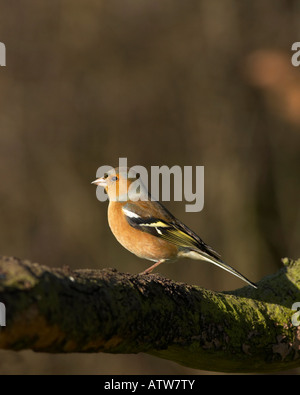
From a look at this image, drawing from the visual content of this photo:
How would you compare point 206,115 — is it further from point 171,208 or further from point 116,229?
point 116,229

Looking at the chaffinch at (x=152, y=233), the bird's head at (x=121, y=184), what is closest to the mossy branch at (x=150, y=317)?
the chaffinch at (x=152, y=233)

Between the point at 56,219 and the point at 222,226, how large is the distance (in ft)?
8.85

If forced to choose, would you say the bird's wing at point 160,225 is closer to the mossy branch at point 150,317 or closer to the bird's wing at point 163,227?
the bird's wing at point 163,227

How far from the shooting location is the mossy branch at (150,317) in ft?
6.70

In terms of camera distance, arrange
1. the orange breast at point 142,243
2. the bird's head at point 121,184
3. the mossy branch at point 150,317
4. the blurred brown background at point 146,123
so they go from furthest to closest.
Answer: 1. the blurred brown background at point 146,123
2. the bird's head at point 121,184
3. the orange breast at point 142,243
4. the mossy branch at point 150,317

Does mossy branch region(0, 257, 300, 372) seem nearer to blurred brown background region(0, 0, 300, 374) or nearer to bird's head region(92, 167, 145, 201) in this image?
bird's head region(92, 167, 145, 201)

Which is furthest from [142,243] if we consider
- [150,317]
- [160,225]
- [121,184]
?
[150,317]

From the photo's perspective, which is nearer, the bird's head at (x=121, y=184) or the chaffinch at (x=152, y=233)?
the chaffinch at (x=152, y=233)

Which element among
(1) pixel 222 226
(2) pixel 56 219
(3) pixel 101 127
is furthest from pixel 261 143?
(2) pixel 56 219

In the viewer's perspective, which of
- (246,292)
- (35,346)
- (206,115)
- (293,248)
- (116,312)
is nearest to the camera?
(35,346)

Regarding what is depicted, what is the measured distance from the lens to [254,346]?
10.5ft

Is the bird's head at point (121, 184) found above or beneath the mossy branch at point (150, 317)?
above

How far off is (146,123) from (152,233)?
203 inches

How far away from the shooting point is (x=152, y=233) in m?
4.91
